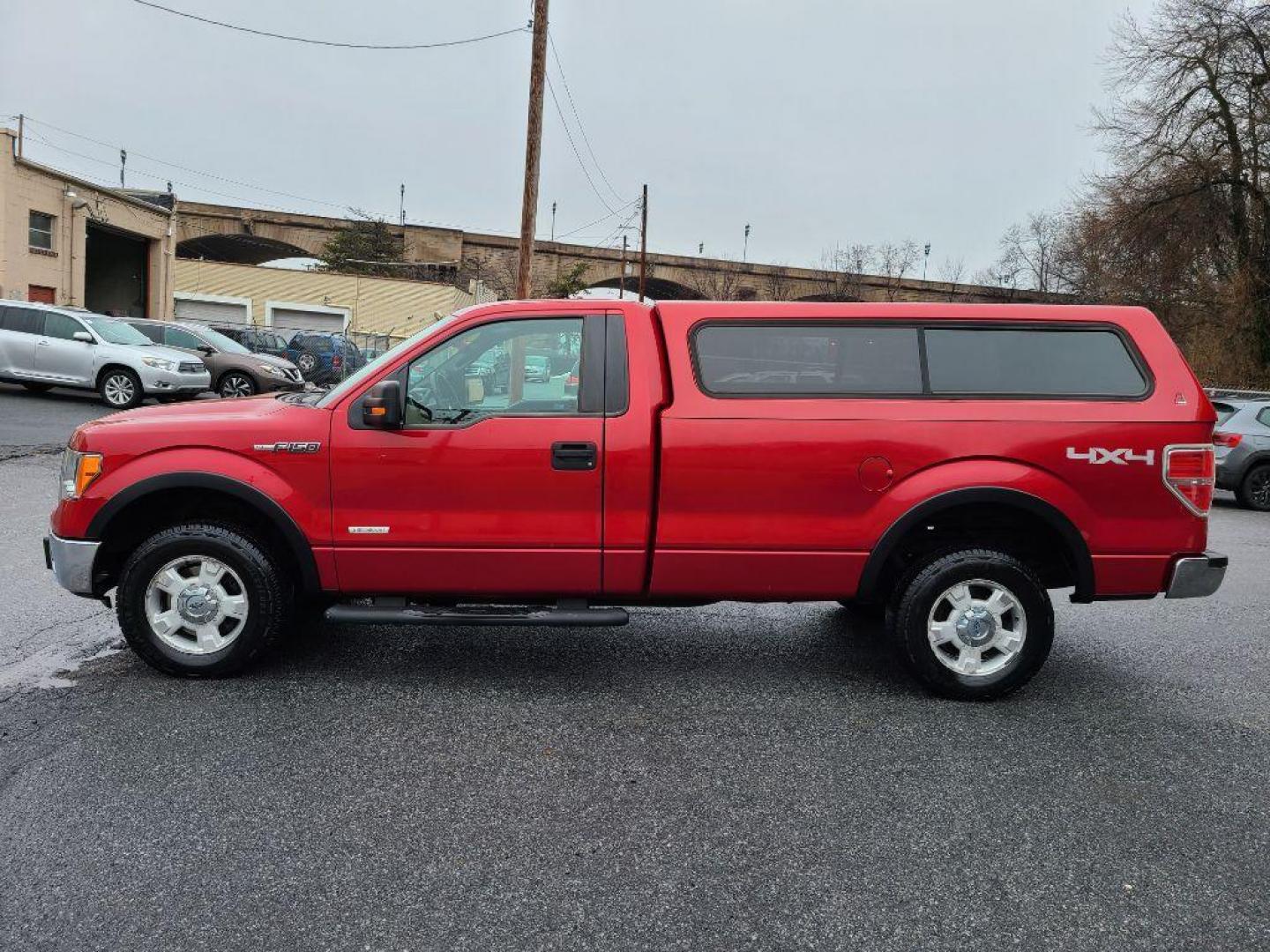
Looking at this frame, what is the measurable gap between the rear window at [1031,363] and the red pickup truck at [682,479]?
0.01 m

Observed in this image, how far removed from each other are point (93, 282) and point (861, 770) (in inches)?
1460

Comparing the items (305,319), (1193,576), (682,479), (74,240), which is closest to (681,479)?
(682,479)

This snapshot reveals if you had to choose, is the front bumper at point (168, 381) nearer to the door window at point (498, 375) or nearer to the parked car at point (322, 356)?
the parked car at point (322, 356)

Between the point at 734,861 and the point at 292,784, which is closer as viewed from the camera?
the point at 734,861

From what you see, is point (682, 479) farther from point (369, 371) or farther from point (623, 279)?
point (623, 279)

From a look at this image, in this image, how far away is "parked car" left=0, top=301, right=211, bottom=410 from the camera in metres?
16.8

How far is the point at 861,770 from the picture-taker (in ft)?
12.2

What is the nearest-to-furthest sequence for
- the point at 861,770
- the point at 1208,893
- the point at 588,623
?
the point at 1208,893 → the point at 861,770 → the point at 588,623

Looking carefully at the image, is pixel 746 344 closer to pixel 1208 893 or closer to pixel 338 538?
pixel 338 538

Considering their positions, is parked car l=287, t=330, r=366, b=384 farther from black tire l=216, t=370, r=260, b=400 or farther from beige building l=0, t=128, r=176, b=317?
black tire l=216, t=370, r=260, b=400

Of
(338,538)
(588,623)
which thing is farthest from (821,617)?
(338,538)

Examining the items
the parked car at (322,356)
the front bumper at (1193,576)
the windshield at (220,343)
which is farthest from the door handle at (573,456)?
the parked car at (322,356)

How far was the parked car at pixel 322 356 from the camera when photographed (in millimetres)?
27375

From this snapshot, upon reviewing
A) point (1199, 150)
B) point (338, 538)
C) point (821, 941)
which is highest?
point (1199, 150)
